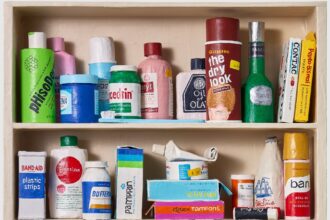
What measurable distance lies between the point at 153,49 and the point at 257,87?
0.92ft

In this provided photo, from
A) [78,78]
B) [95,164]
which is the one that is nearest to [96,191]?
[95,164]

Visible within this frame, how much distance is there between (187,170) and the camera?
212 cm

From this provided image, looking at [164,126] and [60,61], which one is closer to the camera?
[164,126]

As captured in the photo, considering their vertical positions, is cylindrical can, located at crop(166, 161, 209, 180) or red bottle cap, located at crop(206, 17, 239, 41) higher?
red bottle cap, located at crop(206, 17, 239, 41)

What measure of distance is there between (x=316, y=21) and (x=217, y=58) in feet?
0.85

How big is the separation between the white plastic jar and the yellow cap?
0.45 metres

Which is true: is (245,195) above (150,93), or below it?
below

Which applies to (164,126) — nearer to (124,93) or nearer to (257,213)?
(124,93)

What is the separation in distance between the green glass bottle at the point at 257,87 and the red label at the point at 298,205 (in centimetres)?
20

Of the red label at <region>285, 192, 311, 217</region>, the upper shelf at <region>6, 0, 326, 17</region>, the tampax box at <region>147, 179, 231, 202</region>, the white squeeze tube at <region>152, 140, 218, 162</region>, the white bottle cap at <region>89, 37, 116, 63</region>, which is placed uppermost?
the upper shelf at <region>6, 0, 326, 17</region>

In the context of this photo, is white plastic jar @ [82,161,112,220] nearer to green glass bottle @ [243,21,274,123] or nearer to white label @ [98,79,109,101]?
white label @ [98,79,109,101]

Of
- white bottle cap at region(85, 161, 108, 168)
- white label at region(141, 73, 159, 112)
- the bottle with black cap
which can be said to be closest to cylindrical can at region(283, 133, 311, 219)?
the bottle with black cap

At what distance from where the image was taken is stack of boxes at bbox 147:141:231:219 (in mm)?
2107

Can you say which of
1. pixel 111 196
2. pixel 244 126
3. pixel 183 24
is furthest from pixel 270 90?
pixel 111 196
